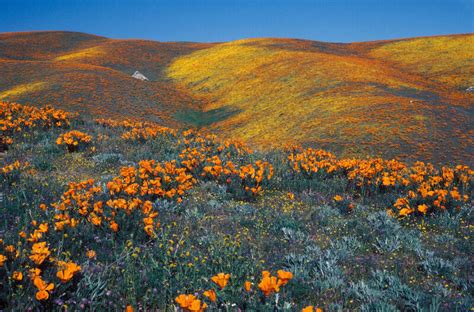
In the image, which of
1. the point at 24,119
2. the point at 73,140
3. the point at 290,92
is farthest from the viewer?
the point at 290,92

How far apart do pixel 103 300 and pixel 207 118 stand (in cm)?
2891

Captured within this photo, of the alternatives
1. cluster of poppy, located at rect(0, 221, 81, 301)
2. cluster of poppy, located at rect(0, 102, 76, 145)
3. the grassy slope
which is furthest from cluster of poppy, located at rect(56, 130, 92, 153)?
the grassy slope

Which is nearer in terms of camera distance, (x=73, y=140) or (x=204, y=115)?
(x=73, y=140)

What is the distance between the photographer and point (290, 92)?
105 ft

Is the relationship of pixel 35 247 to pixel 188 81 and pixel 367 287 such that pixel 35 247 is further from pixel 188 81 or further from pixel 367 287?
pixel 188 81

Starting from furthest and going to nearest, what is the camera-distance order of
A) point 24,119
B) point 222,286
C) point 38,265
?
point 24,119 < point 38,265 < point 222,286

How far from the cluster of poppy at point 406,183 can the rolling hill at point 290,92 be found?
839 cm

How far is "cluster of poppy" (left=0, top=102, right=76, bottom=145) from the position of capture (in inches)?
396

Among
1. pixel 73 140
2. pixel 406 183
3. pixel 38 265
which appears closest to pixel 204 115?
pixel 73 140

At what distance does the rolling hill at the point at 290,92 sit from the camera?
19875 millimetres

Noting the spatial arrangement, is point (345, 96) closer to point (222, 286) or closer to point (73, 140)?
point (73, 140)

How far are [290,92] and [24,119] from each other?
24.4 metres

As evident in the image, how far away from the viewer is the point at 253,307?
2971 mm

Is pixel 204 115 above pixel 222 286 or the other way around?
the other way around
